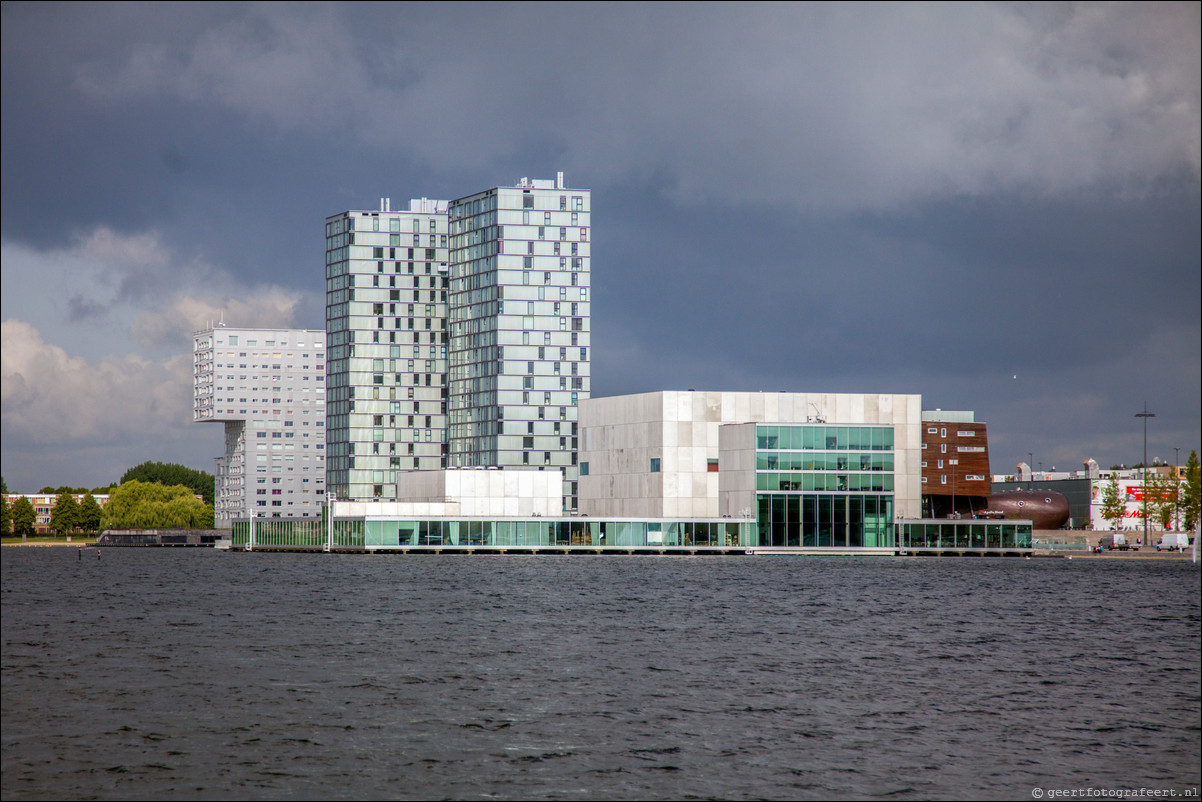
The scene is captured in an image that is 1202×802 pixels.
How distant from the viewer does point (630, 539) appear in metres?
157

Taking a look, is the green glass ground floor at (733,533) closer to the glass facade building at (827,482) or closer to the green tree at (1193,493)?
the glass facade building at (827,482)

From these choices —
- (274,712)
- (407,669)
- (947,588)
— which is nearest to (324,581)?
(947,588)

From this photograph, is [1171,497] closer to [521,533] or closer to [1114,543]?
[1114,543]

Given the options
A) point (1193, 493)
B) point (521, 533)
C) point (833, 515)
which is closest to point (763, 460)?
point (833, 515)

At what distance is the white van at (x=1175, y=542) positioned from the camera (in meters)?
173

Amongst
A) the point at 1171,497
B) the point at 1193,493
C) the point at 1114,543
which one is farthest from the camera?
the point at 1171,497

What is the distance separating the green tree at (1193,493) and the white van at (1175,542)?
209cm

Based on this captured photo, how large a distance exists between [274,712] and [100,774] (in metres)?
8.00

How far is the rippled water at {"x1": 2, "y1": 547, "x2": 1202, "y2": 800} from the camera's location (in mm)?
29031

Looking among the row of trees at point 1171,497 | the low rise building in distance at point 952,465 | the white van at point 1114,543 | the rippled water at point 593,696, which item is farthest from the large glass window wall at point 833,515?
the rippled water at point 593,696

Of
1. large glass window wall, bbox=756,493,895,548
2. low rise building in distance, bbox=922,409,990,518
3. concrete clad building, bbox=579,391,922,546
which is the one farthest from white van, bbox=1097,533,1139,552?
large glass window wall, bbox=756,493,895,548

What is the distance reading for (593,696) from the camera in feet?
131

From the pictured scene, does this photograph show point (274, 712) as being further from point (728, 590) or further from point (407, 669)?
point (728, 590)

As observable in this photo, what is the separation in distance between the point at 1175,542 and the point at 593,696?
157 metres
